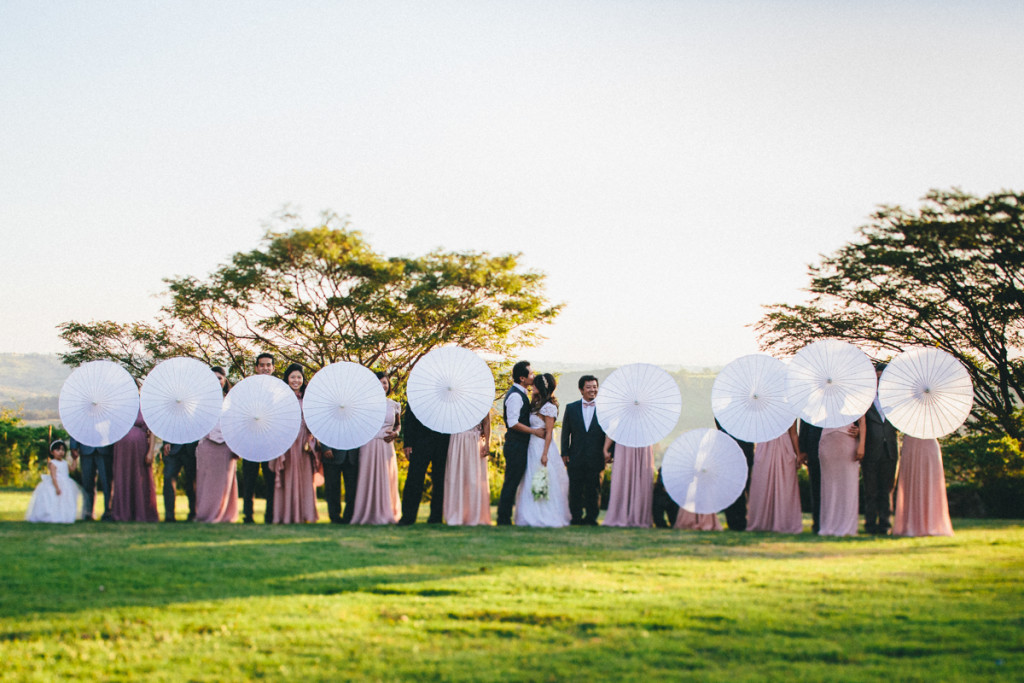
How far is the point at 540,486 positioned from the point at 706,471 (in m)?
1.91

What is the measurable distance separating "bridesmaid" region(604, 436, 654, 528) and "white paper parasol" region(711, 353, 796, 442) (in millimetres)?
1158

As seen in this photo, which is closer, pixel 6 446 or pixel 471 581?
pixel 471 581

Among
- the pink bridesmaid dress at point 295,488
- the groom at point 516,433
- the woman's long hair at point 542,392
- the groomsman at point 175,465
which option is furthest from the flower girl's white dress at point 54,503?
the woman's long hair at point 542,392

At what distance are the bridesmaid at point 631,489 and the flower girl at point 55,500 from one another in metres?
6.32

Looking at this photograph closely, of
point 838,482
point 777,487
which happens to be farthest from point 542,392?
point 838,482

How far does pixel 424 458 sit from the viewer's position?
1090 centimetres

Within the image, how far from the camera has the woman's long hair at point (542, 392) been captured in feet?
34.4

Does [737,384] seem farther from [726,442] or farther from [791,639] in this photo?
[791,639]

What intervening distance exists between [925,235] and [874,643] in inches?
822

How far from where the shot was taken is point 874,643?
4.53 m

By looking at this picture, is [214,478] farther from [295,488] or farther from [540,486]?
[540,486]

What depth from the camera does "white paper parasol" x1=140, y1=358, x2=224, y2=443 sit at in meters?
10.3

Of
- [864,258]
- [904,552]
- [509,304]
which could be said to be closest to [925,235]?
[864,258]

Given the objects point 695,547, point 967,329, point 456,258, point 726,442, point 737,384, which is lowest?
point 695,547
